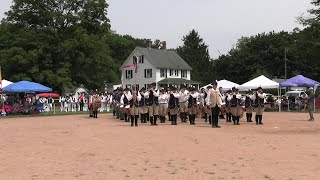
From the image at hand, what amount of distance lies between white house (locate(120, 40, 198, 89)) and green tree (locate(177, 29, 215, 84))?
23.6 ft

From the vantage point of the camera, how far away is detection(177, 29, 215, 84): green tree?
86.6 meters

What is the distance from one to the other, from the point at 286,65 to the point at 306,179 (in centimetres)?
7601

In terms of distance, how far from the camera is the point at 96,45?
58.3 m

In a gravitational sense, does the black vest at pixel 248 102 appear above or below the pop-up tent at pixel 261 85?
below

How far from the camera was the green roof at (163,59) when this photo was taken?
74938 millimetres

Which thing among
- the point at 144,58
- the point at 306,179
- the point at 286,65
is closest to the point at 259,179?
the point at 306,179

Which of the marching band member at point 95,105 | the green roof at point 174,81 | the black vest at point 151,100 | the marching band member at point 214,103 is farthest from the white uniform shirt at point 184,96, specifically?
the green roof at point 174,81

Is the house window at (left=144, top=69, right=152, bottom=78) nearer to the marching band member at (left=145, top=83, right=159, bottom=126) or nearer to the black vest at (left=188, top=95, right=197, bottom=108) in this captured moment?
the black vest at (left=188, top=95, right=197, bottom=108)

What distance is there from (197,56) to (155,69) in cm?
1903

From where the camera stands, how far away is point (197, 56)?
91.2 m

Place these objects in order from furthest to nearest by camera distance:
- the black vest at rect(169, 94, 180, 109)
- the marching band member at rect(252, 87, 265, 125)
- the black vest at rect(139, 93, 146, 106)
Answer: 1. the black vest at rect(169, 94, 180, 109)
2. the marching band member at rect(252, 87, 265, 125)
3. the black vest at rect(139, 93, 146, 106)

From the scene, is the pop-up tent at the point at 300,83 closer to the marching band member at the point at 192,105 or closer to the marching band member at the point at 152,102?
the marching band member at the point at 192,105

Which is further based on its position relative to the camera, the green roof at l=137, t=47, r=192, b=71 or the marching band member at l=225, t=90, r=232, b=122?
the green roof at l=137, t=47, r=192, b=71

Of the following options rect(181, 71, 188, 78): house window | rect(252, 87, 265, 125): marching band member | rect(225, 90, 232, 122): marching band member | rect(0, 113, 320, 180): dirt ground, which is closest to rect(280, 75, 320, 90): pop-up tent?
rect(225, 90, 232, 122): marching band member
